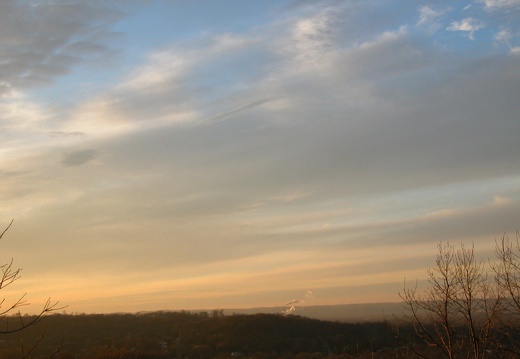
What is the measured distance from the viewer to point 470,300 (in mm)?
13180

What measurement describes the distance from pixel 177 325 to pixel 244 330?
682cm

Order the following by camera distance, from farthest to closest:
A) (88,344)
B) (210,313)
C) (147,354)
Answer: (210,313) → (88,344) → (147,354)

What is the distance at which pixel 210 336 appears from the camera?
42625mm

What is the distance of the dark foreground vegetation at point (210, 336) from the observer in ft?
123

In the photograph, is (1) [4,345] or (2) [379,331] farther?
(2) [379,331]

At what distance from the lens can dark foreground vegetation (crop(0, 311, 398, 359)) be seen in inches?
1475

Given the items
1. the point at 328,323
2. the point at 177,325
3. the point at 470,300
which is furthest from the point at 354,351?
the point at 470,300

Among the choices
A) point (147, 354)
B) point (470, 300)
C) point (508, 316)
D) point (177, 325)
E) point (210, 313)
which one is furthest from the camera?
point (210, 313)

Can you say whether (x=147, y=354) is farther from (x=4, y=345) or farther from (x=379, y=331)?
(x=379, y=331)

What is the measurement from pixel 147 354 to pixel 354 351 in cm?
1420

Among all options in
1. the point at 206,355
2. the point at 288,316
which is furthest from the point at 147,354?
the point at 288,316

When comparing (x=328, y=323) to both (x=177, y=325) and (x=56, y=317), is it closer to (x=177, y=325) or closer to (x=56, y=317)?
(x=177, y=325)

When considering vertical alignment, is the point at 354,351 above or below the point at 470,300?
below

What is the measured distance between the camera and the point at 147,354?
3312cm
